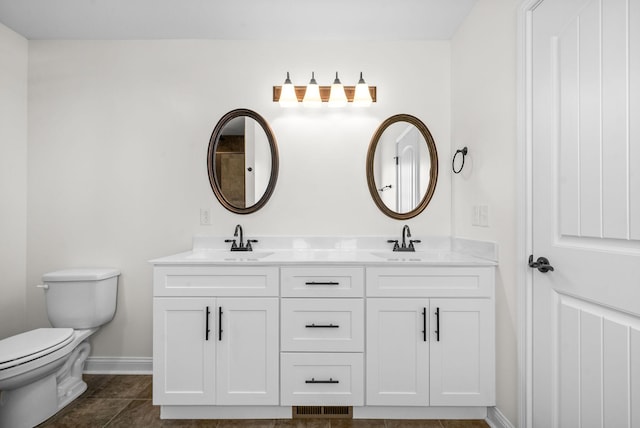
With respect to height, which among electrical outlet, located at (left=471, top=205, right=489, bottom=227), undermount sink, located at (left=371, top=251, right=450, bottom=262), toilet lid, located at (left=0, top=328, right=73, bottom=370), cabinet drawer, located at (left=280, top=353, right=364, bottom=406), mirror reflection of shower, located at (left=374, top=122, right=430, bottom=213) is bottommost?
cabinet drawer, located at (left=280, top=353, right=364, bottom=406)

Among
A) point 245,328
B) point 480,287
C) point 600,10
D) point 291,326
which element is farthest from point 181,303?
point 600,10

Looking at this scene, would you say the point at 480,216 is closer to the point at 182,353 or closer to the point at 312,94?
the point at 312,94

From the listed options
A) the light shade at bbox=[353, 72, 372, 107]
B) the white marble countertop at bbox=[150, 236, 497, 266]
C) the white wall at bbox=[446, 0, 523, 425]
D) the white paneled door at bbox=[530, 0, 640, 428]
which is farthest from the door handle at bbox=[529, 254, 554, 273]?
the light shade at bbox=[353, 72, 372, 107]

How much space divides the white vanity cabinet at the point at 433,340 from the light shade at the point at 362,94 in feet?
3.78

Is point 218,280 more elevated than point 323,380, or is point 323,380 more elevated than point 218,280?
point 218,280

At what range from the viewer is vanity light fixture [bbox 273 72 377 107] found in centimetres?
230

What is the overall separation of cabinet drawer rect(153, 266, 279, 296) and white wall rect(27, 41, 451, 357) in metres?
0.60

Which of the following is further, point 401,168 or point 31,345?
point 401,168

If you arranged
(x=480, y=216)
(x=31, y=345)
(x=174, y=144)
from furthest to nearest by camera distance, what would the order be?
(x=174, y=144), (x=480, y=216), (x=31, y=345)

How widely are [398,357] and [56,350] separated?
175cm

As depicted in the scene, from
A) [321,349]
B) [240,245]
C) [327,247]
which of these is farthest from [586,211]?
[240,245]

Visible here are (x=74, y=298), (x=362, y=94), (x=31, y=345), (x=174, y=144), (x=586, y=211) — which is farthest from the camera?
(x=174, y=144)

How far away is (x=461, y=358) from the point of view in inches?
71.0

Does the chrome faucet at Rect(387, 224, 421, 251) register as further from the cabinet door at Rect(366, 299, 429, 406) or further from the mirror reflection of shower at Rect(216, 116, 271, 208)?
the mirror reflection of shower at Rect(216, 116, 271, 208)
